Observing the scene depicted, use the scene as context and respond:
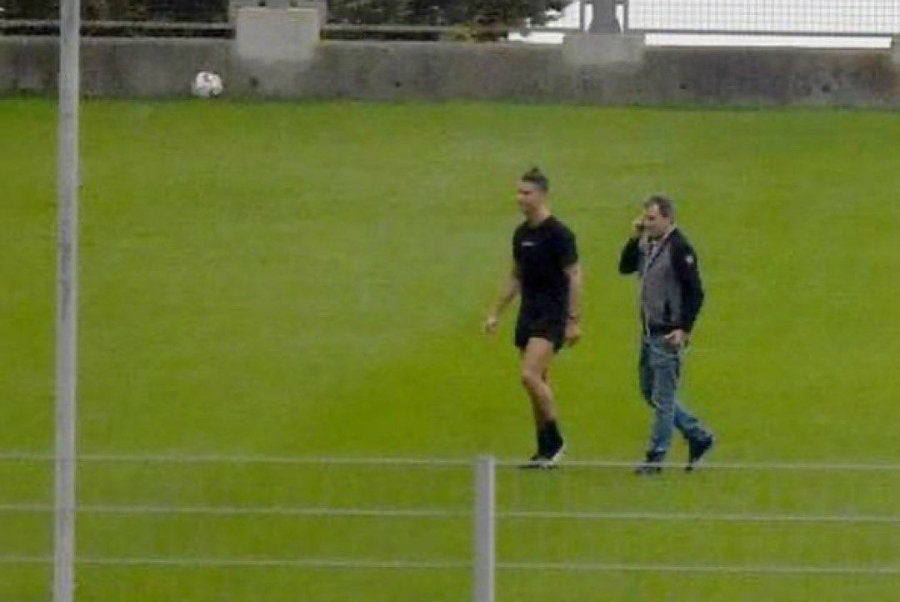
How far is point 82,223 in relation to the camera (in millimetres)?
23156

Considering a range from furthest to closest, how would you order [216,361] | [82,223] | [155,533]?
[82,223] < [216,361] < [155,533]

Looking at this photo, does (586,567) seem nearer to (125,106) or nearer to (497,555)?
(497,555)

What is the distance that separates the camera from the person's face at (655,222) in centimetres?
1656

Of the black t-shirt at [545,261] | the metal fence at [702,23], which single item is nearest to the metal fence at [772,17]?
the metal fence at [702,23]

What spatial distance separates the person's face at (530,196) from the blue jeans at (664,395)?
37.7 inches

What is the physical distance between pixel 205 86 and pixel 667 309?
12.0 m

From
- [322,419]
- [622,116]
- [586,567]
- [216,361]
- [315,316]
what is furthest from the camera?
[622,116]

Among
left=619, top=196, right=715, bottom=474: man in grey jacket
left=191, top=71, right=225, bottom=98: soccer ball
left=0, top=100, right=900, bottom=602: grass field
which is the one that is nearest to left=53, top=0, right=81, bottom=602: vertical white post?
left=0, top=100, right=900, bottom=602: grass field

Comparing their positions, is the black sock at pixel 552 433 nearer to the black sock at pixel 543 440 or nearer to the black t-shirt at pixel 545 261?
the black sock at pixel 543 440

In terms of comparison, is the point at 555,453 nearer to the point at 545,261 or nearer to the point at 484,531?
the point at 545,261

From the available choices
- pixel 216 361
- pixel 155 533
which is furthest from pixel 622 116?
pixel 155 533

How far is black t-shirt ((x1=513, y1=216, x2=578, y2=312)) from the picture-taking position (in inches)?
661

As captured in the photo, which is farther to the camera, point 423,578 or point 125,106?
point 125,106

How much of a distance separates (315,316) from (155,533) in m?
5.71
